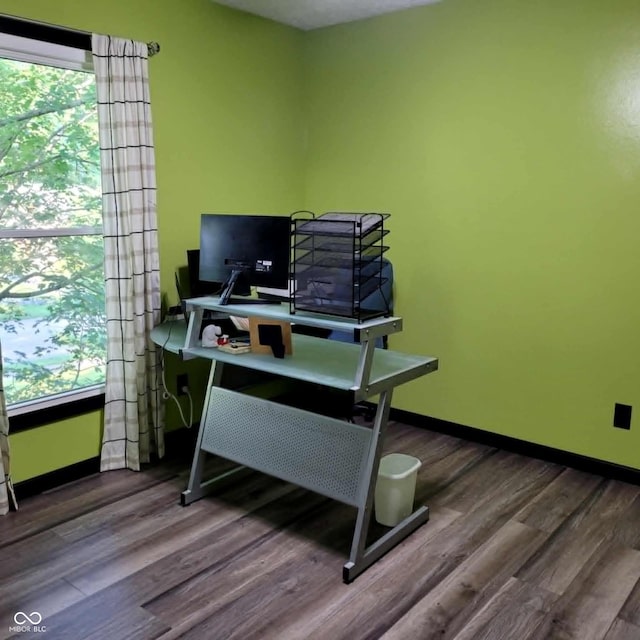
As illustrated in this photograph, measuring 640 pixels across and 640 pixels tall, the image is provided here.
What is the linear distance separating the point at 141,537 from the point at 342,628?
3.25 feet

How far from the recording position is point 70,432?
302cm

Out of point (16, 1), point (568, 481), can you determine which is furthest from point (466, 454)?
point (16, 1)

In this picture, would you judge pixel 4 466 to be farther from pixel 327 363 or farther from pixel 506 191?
pixel 506 191

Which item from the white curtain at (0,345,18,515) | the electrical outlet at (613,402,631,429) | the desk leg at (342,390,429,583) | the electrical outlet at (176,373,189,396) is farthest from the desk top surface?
the electrical outlet at (613,402,631,429)

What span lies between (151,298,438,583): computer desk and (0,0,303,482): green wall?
2.30 ft

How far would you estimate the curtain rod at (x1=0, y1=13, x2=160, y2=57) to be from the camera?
2588 millimetres

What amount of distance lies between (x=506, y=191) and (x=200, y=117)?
5.75 feet

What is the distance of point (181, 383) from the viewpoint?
11.5 feet

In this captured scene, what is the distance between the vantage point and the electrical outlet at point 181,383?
349 centimetres

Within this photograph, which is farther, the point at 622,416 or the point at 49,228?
the point at 622,416

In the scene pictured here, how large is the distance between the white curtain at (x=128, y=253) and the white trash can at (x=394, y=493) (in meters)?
1.30

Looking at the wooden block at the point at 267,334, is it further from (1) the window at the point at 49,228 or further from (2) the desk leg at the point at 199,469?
(1) the window at the point at 49,228

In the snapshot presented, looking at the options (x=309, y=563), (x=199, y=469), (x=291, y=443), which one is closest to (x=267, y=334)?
(x=291, y=443)

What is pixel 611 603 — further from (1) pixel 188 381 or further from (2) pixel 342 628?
(1) pixel 188 381
